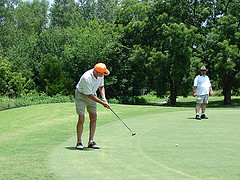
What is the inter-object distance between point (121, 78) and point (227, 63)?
1455 cm

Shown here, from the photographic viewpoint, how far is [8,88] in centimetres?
3266

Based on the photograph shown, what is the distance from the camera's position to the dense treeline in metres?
28.8

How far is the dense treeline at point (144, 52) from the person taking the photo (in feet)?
94.3

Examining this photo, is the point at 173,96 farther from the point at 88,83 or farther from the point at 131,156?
the point at 131,156

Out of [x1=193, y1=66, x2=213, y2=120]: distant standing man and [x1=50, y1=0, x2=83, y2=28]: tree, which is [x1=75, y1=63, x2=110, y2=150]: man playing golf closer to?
[x1=193, y1=66, x2=213, y2=120]: distant standing man

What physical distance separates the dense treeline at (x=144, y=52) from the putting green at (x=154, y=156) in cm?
2053

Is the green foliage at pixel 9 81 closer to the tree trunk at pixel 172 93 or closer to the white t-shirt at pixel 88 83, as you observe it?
the tree trunk at pixel 172 93

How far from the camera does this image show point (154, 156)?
5.74 m

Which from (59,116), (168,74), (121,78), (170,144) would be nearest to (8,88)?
(121,78)

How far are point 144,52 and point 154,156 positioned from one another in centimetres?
2731

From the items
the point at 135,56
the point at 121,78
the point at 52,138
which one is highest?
the point at 135,56

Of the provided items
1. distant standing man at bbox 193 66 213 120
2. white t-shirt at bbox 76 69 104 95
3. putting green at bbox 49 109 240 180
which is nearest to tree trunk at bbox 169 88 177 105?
distant standing man at bbox 193 66 213 120

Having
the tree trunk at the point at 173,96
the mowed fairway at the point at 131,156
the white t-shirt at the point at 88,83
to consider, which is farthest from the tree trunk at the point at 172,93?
the white t-shirt at the point at 88,83

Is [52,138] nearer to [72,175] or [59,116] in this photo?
[72,175]
